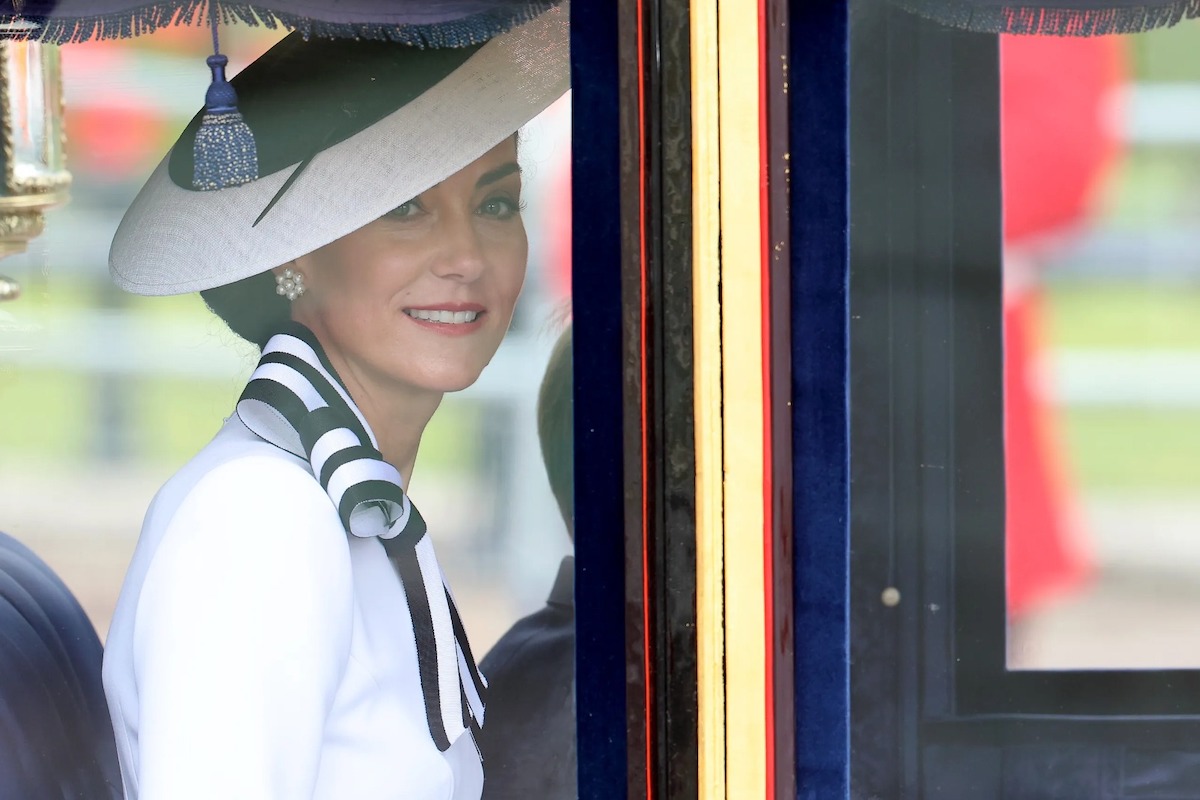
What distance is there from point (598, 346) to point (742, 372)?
0.16 m

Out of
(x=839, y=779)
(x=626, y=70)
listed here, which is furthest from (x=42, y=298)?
(x=839, y=779)

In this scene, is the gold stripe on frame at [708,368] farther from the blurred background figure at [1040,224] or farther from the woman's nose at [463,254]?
the blurred background figure at [1040,224]

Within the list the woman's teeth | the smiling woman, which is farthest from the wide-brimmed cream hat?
the woman's teeth

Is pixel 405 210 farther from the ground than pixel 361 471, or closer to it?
farther from the ground

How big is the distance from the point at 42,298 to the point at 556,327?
579 mm

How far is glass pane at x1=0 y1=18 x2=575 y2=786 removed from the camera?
138 cm

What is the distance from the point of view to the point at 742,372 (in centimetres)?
130

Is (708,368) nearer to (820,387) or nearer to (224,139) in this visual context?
(820,387)

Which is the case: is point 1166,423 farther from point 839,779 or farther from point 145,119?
point 145,119

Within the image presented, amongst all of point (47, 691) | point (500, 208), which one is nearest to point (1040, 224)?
point (500, 208)

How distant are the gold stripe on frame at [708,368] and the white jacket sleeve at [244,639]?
0.39 m

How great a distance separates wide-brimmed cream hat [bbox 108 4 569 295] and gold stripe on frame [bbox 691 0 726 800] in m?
0.16

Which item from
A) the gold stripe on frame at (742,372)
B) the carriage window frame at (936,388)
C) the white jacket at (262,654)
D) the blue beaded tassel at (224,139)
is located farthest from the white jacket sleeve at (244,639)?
the carriage window frame at (936,388)

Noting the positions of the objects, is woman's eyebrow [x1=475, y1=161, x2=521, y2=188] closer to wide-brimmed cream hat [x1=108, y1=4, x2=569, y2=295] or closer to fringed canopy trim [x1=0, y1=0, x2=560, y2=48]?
wide-brimmed cream hat [x1=108, y1=4, x2=569, y2=295]
